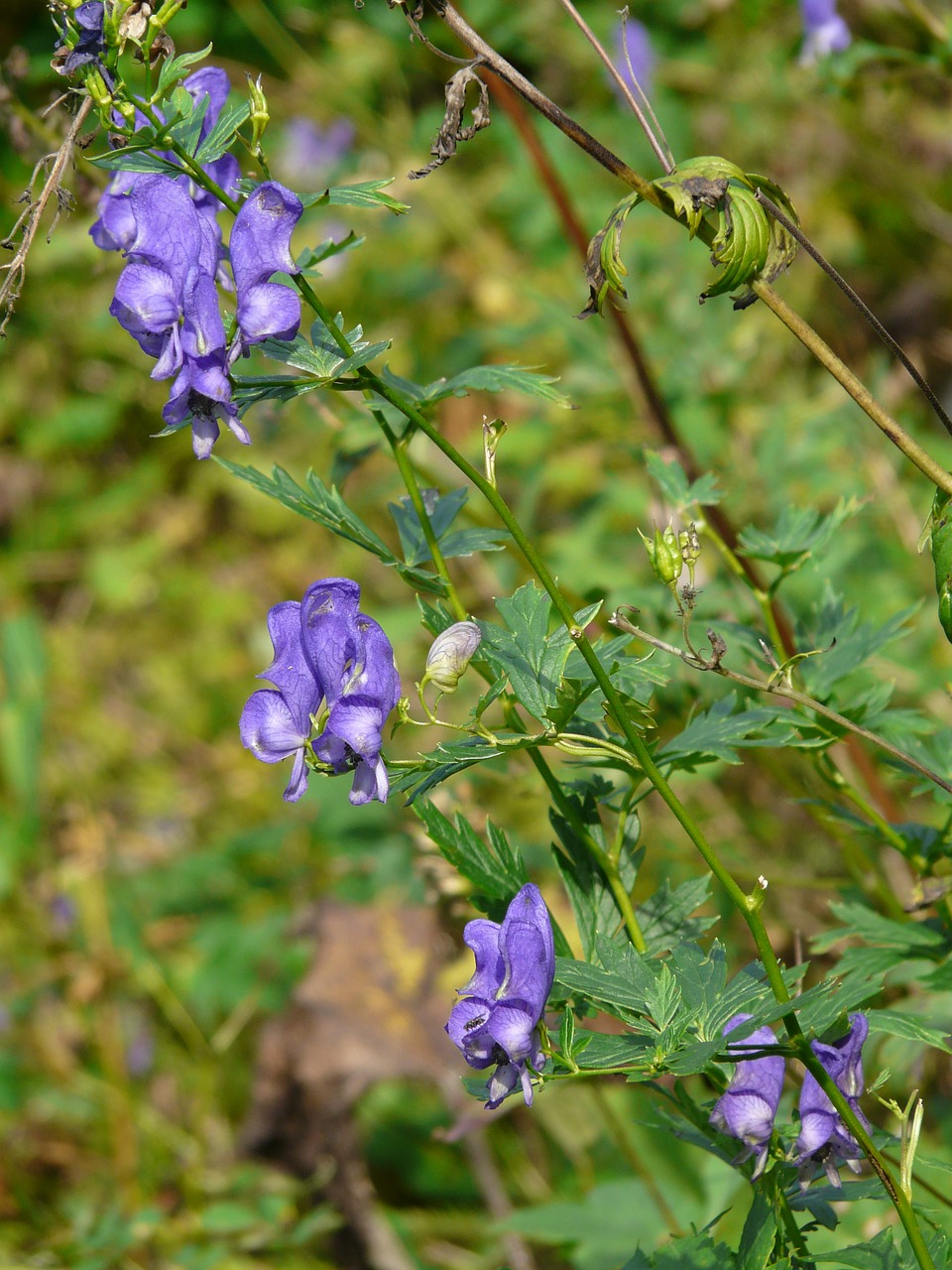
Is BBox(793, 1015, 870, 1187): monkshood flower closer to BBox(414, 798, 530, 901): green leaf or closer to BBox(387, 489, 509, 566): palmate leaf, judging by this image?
BBox(414, 798, 530, 901): green leaf

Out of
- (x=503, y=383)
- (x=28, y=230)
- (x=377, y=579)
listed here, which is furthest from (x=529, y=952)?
(x=377, y=579)

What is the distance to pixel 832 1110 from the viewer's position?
2.90ft

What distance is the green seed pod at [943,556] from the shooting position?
913mm

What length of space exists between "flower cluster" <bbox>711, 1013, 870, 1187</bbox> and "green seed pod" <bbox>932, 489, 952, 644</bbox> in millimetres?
323

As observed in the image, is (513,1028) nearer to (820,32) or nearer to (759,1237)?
(759,1237)

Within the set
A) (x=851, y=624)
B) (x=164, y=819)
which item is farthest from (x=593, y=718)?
(x=164, y=819)

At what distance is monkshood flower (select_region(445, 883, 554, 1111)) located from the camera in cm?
77

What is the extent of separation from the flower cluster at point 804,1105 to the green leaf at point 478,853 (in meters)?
0.20

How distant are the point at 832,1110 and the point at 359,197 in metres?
0.79

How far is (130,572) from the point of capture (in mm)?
3680

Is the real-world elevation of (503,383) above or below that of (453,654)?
above

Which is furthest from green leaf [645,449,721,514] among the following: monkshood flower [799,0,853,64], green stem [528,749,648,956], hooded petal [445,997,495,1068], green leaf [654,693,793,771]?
monkshood flower [799,0,853,64]

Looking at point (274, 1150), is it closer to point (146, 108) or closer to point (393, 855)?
point (393, 855)

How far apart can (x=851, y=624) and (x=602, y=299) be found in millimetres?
548
